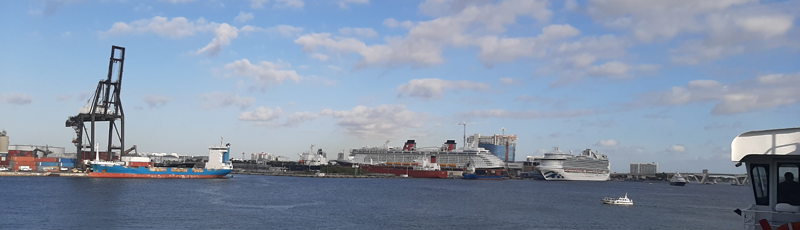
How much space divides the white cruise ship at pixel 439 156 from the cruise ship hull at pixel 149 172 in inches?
1926

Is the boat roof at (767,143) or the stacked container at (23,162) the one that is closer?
the boat roof at (767,143)

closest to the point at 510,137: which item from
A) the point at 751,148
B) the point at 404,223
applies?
the point at 404,223

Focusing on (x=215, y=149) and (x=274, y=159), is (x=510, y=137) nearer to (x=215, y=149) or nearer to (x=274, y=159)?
(x=274, y=159)

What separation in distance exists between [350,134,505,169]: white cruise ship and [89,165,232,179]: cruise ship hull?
48.9m

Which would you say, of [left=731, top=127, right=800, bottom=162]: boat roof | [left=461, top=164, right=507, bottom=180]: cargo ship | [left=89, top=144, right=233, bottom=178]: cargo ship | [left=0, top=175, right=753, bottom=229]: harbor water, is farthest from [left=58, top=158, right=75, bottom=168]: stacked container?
[left=731, top=127, right=800, bottom=162]: boat roof

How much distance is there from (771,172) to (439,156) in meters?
121

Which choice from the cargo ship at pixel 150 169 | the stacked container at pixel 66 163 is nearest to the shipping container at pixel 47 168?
the stacked container at pixel 66 163

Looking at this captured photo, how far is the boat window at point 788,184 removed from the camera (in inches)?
305


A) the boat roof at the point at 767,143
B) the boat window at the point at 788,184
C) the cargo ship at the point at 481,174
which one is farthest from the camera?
the cargo ship at the point at 481,174

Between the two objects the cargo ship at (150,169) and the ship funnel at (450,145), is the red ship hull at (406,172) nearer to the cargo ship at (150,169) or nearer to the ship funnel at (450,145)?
the ship funnel at (450,145)

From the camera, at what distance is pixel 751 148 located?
7.54 meters

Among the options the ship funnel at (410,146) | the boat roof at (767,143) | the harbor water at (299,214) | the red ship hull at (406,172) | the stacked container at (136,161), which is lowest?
the harbor water at (299,214)

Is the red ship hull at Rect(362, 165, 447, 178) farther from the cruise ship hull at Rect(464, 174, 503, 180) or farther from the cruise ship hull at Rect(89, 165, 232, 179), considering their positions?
the cruise ship hull at Rect(89, 165, 232, 179)

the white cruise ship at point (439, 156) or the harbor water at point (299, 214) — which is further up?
the white cruise ship at point (439, 156)
